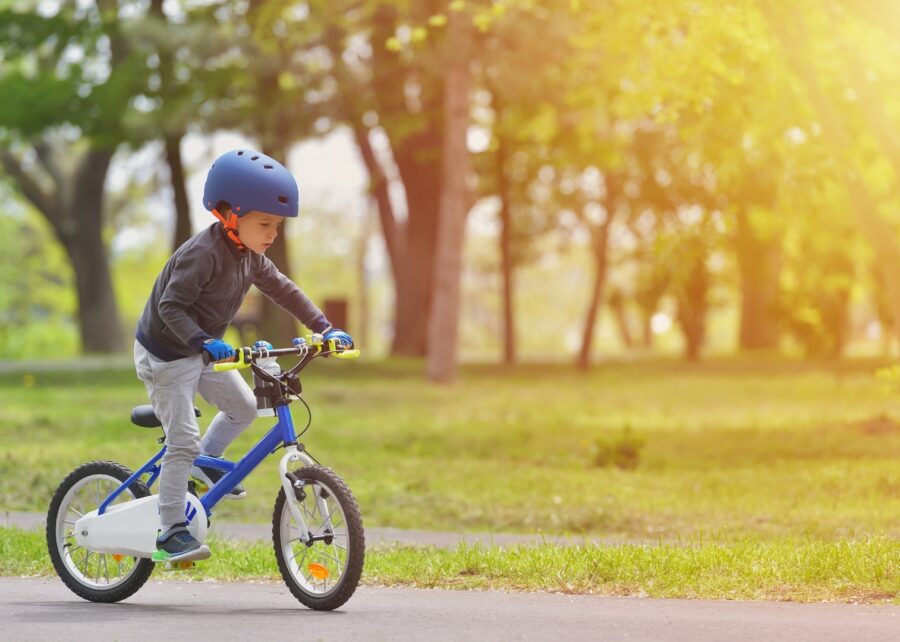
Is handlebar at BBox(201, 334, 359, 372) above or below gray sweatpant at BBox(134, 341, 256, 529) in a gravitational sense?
above

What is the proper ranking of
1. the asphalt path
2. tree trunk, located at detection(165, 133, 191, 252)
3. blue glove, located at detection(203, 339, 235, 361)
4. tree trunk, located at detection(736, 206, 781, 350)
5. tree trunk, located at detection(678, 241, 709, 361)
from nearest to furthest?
the asphalt path, blue glove, located at detection(203, 339, 235, 361), tree trunk, located at detection(165, 133, 191, 252), tree trunk, located at detection(678, 241, 709, 361), tree trunk, located at detection(736, 206, 781, 350)

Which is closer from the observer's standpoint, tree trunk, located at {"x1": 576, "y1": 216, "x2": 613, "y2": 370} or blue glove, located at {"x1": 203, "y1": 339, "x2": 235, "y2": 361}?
blue glove, located at {"x1": 203, "y1": 339, "x2": 235, "y2": 361}

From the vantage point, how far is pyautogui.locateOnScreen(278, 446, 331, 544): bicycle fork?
7055 millimetres

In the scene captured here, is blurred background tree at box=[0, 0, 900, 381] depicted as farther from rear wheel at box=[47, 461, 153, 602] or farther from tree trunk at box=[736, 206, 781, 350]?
rear wheel at box=[47, 461, 153, 602]

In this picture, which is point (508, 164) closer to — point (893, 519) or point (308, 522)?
point (893, 519)

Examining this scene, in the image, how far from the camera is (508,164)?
3578 cm

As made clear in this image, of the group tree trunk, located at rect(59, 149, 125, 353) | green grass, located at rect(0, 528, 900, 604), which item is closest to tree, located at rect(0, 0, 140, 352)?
tree trunk, located at rect(59, 149, 125, 353)

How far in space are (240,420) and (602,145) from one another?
23.7m

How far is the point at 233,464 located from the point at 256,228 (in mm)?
1195

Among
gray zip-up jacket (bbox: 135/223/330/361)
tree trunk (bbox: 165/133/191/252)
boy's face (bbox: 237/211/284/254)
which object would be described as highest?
tree trunk (bbox: 165/133/191/252)

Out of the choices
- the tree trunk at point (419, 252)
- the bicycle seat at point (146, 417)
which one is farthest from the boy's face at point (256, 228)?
the tree trunk at point (419, 252)

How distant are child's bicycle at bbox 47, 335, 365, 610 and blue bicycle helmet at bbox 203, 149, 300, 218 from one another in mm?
621

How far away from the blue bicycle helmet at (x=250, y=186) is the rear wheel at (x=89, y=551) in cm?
159

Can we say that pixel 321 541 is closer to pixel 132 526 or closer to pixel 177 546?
pixel 177 546
